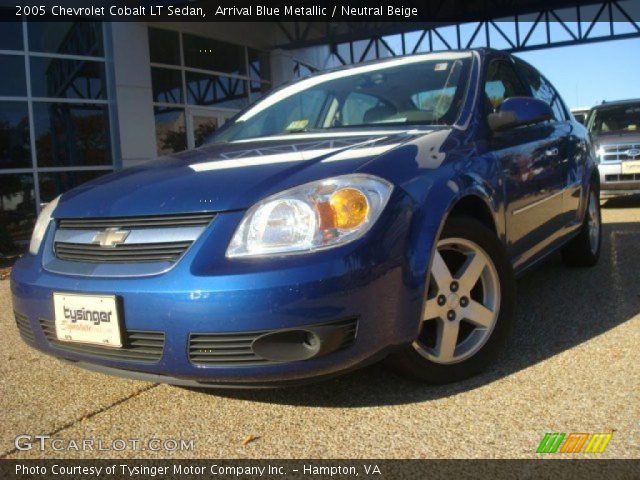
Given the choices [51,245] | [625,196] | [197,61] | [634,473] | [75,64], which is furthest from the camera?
[197,61]

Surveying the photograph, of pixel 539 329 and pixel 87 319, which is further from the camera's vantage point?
pixel 539 329

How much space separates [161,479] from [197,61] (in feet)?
36.4

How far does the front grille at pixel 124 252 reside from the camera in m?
2.04

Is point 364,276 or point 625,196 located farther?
point 625,196

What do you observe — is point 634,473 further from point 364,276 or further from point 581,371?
Result: point 364,276

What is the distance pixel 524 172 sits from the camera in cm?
309

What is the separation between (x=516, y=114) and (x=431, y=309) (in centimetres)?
115

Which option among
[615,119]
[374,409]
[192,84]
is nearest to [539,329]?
[374,409]

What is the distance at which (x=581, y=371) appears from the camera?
98.6 inches

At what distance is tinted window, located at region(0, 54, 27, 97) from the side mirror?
851 cm

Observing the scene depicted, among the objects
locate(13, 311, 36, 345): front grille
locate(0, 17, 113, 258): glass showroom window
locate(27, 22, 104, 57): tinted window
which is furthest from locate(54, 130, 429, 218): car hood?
locate(27, 22, 104, 57): tinted window

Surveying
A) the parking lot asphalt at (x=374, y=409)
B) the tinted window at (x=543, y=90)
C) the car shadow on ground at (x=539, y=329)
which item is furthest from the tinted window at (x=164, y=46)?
the parking lot asphalt at (x=374, y=409)

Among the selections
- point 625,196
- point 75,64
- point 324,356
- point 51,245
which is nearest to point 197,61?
point 75,64

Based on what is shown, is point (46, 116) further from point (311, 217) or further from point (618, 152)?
point (311, 217)
